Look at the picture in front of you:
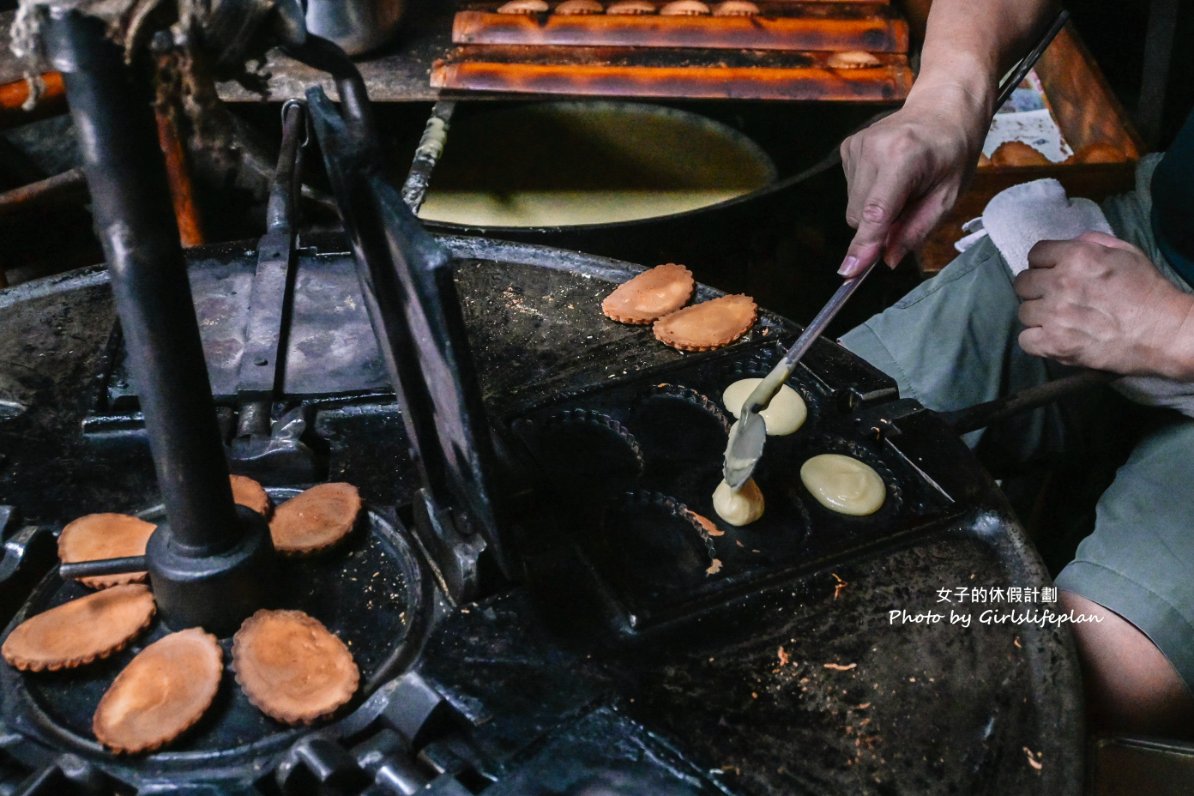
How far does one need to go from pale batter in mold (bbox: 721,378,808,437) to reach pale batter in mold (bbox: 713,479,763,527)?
7.8 inches

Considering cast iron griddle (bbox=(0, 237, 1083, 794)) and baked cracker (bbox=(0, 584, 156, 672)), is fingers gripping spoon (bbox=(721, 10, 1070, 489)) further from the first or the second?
baked cracker (bbox=(0, 584, 156, 672))

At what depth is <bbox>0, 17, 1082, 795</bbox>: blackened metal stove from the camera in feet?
4.07

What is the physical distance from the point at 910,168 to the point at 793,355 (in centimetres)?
57

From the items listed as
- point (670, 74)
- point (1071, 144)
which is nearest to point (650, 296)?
point (670, 74)

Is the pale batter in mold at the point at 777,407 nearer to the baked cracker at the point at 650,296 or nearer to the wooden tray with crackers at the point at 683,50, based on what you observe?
the baked cracker at the point at 650,296

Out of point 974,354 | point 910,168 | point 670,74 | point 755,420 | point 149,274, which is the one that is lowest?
point 974,354

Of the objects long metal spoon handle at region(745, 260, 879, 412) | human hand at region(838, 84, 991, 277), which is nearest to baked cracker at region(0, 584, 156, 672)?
long metal spoon handle at region(745, 260, 879, 412)

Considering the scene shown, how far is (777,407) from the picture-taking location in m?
1.83

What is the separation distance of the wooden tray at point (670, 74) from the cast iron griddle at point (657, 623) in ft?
5.04

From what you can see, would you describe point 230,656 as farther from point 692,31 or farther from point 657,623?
point 692,31

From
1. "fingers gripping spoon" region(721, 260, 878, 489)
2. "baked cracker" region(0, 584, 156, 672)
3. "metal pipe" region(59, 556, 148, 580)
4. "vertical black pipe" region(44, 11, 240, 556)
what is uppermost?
"vertical black pipe" region(44, 11, 240, 556)

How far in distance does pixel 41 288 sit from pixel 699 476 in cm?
154

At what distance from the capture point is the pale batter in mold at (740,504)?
161 centimetres

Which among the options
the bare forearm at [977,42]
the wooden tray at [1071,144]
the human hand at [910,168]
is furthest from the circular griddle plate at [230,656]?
the wooden tray at [1071,144]
